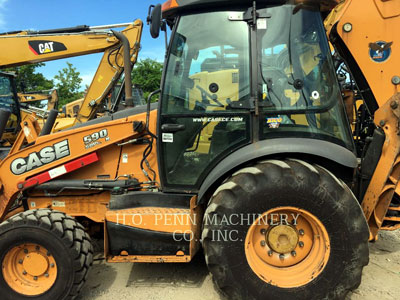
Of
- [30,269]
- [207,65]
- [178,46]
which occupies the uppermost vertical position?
[178,46]

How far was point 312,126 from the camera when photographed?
2557mm

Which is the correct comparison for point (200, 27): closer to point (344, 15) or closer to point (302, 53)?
point (302, 53)

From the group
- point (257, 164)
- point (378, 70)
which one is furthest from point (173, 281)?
point (378, 70)

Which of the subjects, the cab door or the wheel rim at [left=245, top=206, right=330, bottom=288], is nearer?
the wheel rim at [left=245, top=206, right=330, bottom=288]

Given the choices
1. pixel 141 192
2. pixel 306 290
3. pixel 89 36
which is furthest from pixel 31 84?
pixel 306 290

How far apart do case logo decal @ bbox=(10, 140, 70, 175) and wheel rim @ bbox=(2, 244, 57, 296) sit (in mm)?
788

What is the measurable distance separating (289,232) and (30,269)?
225 cm

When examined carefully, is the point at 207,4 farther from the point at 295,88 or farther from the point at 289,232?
the point at 289,232

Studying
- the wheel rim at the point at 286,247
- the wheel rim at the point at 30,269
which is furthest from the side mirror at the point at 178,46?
the wheel rim at the point at 30,269

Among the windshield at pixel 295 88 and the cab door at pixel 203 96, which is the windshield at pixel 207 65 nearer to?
the cab door at pixel 203 96

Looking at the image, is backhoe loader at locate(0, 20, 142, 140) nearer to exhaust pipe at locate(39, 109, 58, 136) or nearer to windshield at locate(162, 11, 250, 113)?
exhaust pipe at locate(39, 109, 58, 136)

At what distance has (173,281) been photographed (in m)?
2.93

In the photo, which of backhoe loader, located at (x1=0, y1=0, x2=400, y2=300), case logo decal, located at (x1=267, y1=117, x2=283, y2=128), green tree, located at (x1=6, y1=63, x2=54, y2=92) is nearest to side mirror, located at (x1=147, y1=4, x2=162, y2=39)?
backhoe loader, located at (x1=0, y1=0, x2=400, y2=300)

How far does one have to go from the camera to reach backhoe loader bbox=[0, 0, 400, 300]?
238cm
